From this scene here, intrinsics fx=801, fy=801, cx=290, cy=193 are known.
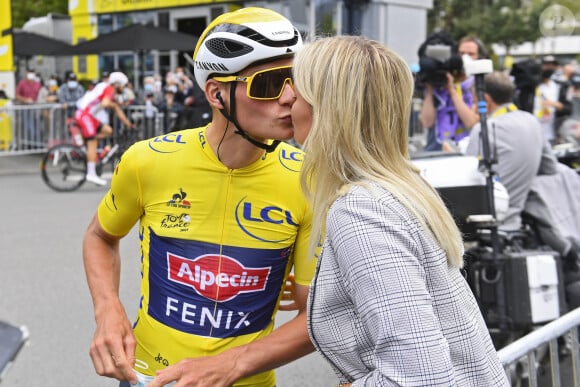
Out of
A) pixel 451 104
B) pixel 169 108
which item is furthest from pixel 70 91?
pixel 451 104

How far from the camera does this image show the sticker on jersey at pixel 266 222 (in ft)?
7.23

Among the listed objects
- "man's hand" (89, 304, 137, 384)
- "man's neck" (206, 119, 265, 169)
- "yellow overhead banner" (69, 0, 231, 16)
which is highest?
"yellow overhead banner" (69, 0, 231, 16)

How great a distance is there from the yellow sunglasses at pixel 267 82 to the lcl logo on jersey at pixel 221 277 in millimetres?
457

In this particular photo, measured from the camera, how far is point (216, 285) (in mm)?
2209

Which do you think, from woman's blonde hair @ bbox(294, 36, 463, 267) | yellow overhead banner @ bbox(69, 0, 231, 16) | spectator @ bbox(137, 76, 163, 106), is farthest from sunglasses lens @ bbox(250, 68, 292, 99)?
yellow overhead banner @ bbox(69, 0, 231, 16)

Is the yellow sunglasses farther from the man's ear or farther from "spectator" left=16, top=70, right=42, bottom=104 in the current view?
"spectator" left=16, top=70, right=42, bottom=104

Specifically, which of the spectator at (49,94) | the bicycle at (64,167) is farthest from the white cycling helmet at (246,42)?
the spectator at (49,94)

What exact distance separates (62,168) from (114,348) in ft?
36.5

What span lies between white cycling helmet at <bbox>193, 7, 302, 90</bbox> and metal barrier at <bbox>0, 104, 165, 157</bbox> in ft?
45.9

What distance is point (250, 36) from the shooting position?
2.17m

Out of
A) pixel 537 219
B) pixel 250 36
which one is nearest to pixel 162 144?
pixel 250 36

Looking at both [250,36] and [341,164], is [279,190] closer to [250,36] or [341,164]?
[250,36]

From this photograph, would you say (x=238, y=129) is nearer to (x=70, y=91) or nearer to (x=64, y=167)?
(x=64, y=167)

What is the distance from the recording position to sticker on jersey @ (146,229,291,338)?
221cm
